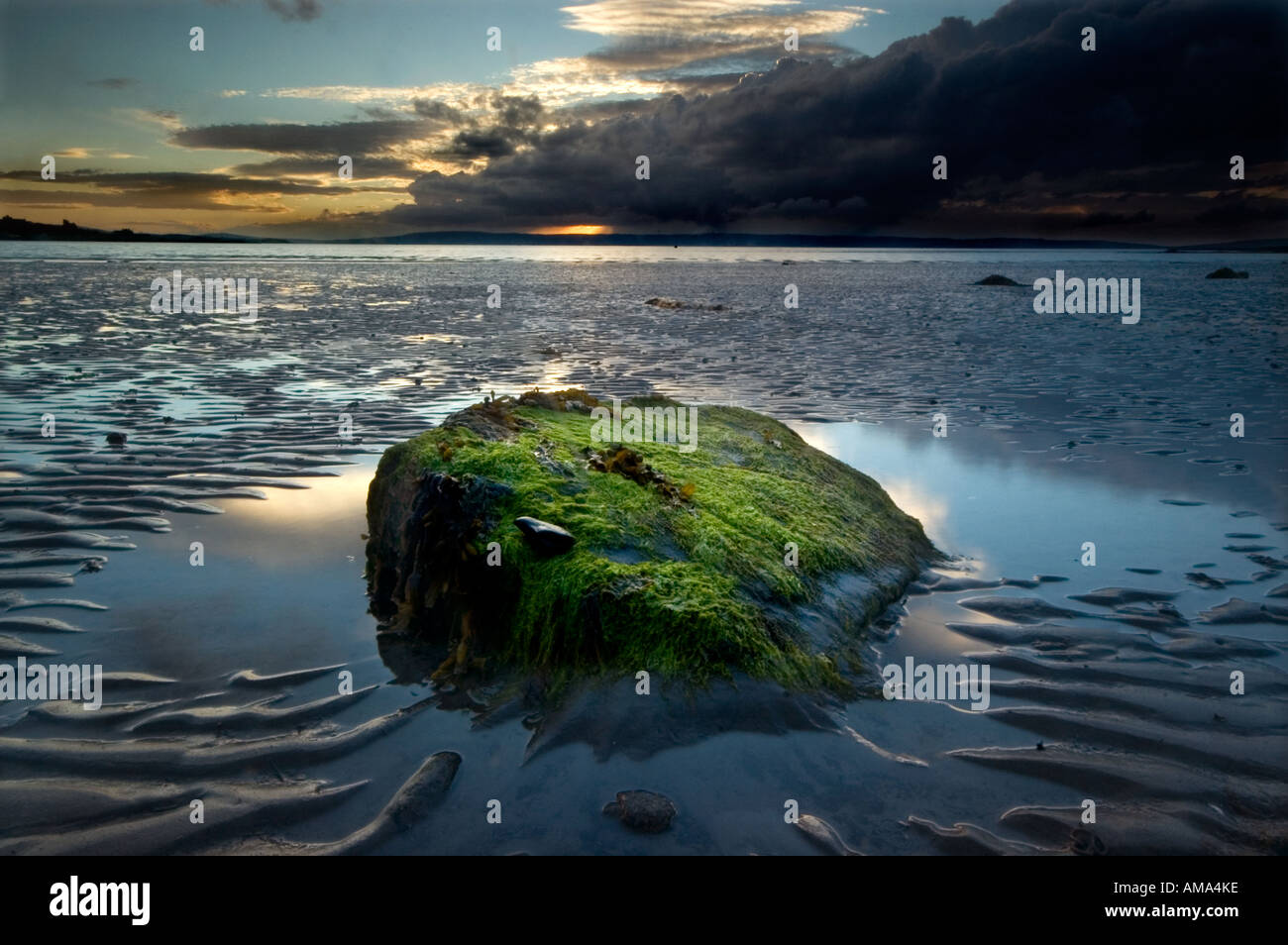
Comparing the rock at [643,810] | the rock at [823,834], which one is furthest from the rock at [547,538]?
the rock at [823,834]

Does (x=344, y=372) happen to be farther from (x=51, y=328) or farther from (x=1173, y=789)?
(x=1173, y=789)

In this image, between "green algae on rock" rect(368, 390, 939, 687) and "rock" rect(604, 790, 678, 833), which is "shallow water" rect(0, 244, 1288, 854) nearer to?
"rock" rect(604, 790, 678, 833)

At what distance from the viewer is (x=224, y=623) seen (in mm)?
5590

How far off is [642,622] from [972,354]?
17.8 m

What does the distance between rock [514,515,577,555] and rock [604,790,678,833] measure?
173cm

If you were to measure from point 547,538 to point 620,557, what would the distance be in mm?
475

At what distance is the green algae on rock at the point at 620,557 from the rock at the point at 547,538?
0.22ft

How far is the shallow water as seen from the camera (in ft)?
12.1

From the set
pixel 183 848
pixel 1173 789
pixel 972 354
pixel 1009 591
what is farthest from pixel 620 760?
pixel 972 354

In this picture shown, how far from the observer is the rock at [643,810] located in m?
3.56

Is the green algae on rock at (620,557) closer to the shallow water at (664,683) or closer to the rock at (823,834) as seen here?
the shallow water at (664,683)

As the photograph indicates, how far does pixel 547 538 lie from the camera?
509 centimetres

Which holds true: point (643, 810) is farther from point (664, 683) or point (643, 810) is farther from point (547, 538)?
point (547, 538)

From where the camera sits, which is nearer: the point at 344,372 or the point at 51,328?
the point at 344,372
